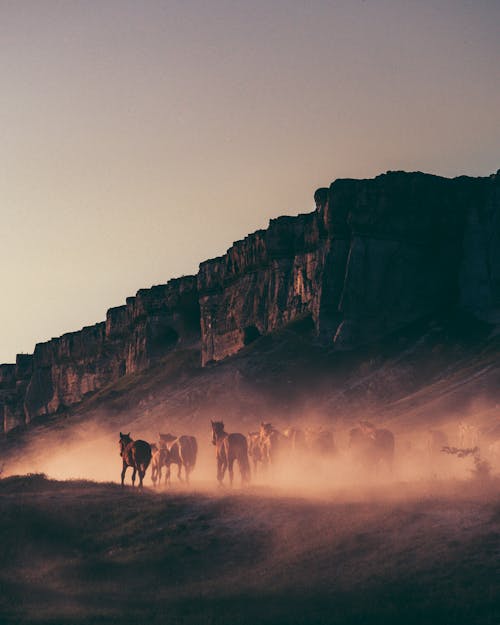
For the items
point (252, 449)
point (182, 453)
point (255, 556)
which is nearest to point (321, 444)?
point (252, 449)

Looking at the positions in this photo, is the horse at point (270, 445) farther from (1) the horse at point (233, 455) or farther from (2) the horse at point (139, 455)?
(2) the horse at point (139, 455)

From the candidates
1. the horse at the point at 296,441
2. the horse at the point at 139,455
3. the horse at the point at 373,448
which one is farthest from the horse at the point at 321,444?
the horse at the point at 139,455

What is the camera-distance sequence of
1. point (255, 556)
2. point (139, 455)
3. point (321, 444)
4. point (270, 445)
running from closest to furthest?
point (255, 556)
point (139, 455)
point (321, 444)
point (270, 445)

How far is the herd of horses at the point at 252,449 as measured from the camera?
47.7 metres

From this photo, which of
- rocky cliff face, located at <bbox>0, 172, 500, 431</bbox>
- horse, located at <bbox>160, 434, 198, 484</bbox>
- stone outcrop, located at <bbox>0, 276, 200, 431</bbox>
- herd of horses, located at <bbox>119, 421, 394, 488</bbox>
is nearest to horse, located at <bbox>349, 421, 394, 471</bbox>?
herd of horses, located at <bbox>119, 421, 394, 488</bbox>

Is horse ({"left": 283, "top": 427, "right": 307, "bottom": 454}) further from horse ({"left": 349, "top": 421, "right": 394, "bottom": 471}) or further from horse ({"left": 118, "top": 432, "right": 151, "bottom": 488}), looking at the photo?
horse ({"left": 118, "top": 432, "right": 151, "bottom": 488})

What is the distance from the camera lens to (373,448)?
4912 centimetres

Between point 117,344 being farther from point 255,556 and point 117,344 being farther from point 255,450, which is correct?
point 255,556

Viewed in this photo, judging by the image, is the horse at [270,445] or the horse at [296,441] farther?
the horse at [296,441]

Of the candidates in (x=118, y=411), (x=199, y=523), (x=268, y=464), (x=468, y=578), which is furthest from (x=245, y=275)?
(x=468, y=578)

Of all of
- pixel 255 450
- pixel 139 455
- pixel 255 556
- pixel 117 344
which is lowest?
pixel 255 556

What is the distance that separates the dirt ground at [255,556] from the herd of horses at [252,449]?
421cm

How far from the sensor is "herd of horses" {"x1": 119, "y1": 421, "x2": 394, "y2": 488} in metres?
47.7

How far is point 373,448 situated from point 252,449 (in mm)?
6688
